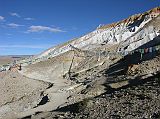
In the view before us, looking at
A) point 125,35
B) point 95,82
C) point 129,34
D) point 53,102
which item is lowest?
point 53,102

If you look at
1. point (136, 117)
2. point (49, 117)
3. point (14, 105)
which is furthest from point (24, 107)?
point (136, 117)

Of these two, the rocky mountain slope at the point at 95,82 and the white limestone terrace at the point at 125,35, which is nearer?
the rocky mountain slope at the point at 95,82

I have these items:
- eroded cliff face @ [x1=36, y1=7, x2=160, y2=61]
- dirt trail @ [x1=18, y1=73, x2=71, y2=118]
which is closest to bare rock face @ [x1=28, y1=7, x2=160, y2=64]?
eroded cliff face @ [x1=36, y1=7, x2=160, y2=61]

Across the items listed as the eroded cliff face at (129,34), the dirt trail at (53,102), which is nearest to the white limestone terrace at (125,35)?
the eroded cliff face at (129,34)

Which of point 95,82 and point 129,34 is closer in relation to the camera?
point 95,82

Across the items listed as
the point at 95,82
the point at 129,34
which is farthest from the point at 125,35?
the point at 95,82

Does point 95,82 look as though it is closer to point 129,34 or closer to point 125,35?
point 125,35

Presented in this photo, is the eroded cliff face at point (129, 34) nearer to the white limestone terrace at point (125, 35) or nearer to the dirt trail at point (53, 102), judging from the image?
the white limestone terrace at point (125, 35)

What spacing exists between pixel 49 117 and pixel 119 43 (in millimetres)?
53215

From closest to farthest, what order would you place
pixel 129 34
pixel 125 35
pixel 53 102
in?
pixel 53 102 < pixel 125 35 < pixel 129 34

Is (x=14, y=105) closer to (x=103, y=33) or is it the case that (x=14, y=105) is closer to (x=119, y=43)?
(x=119, y=43)

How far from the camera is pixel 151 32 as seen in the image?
240 feet

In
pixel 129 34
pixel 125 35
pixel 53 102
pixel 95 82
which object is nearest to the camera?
pixel 53 102

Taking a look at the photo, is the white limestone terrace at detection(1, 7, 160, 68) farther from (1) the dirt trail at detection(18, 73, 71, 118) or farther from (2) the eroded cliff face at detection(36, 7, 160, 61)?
(1) the dirt trail at detection(18, 73, 71, 118)
